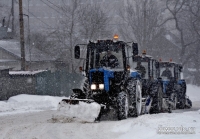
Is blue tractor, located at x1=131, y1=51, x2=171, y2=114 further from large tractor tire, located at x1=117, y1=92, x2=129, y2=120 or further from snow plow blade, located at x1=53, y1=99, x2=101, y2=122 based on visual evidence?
snow plow blade, located at x1=53, y1=99, x2=101, y2=122

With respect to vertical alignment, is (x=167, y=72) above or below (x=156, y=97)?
above

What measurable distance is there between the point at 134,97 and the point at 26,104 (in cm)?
879

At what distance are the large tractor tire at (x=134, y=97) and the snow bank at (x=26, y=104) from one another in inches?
266

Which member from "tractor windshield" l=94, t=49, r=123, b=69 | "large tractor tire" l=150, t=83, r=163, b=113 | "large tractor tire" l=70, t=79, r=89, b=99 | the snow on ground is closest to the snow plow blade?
the snow on ground

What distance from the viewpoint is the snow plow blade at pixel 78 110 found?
1199cm

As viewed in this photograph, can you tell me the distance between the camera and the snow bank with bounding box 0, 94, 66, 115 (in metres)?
19.3

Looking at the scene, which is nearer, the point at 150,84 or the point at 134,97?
the point at 134,97

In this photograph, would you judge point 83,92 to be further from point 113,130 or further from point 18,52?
point 18,52

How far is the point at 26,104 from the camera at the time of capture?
2084cm

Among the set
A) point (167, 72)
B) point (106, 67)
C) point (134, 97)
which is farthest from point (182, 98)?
point (106, 67)

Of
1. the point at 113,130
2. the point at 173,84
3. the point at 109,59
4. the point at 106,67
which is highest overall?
the point at 109,59

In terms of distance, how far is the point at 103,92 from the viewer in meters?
13.0

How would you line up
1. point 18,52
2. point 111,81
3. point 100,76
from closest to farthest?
point 100,76 < point 111,81 < point 18,52

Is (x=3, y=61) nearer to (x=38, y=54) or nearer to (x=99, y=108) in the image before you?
(x=38, y=54)
